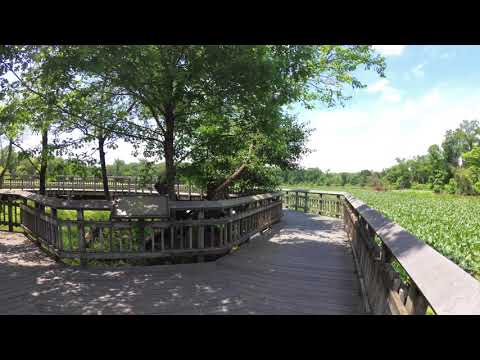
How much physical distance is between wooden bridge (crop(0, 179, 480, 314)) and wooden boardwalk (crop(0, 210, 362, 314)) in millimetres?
14

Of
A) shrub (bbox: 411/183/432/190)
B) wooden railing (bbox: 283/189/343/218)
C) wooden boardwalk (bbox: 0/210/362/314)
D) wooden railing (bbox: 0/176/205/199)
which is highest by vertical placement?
wooden railing (bbox: 0/176/205/199)

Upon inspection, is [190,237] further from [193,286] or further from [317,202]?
[317,202]

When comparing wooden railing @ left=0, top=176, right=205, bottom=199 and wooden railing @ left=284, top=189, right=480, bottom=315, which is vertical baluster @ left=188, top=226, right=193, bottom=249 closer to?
wooden railing @ left=284, top=189, right=480, bottom=315

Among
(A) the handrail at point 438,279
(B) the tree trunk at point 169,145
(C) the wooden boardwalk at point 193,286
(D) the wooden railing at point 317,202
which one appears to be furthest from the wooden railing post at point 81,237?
(D) the wooden railing at point 317,202

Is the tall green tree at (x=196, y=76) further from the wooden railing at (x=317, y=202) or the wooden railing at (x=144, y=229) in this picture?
the wooden railing at (x=317, y=202)

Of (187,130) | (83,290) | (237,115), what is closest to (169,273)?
(83,290)

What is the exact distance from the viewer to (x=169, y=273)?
14.4 ft

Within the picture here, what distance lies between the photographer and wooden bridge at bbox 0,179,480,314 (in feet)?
5.43

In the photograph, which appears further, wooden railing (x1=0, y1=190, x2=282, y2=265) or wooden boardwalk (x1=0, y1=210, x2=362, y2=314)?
wooden railing (x1=0, y1=190, x2=282, y2=265)

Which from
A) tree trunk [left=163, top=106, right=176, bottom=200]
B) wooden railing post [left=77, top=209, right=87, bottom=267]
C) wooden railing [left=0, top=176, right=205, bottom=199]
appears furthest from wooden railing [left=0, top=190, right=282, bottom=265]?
wooden railing [left=0, top=176, right=205, bottom=199]

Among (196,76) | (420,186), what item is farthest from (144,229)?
(420,186)
